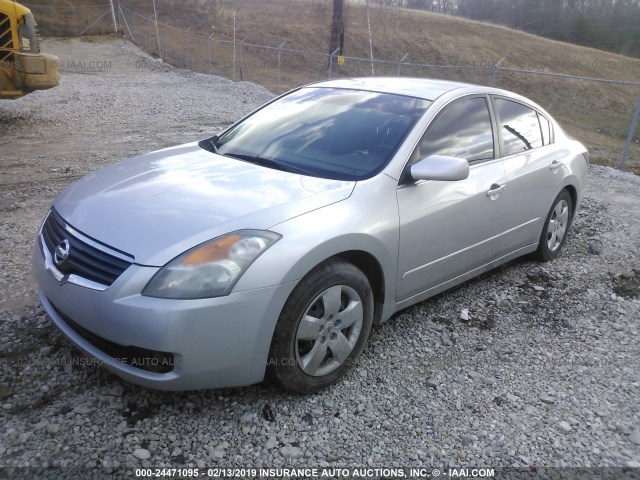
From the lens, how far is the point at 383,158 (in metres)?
3.45

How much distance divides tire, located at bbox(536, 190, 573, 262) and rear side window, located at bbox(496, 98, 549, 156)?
656 mm

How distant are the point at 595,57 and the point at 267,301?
157ft

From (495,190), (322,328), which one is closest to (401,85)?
(495,190)

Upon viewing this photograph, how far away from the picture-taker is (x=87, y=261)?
2.70 meters

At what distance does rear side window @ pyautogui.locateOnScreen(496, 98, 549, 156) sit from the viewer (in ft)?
14.4

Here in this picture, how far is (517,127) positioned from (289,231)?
2704 mm

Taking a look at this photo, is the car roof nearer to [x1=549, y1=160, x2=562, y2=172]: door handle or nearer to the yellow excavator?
[x1=549, y1=160, x2=562, y2=172]: door handle

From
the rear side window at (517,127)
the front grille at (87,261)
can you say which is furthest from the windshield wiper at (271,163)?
the rear side window at (517,127)

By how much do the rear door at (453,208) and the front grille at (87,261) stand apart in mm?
1625

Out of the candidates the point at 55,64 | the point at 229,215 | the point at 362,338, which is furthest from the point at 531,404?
the point at 55,64

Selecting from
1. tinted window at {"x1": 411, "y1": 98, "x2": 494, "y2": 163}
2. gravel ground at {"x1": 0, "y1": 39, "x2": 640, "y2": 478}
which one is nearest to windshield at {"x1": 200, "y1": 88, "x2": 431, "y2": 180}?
tinted window at {"x1": 411, "y1": 98, "x2": 494, "y2": 163}

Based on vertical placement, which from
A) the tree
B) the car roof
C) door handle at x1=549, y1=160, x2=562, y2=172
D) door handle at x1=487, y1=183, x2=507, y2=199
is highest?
the car roof

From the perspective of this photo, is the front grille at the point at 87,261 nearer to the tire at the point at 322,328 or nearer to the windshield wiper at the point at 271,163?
the tire at the point at 322,328

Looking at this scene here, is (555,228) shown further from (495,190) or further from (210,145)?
(210,145)
